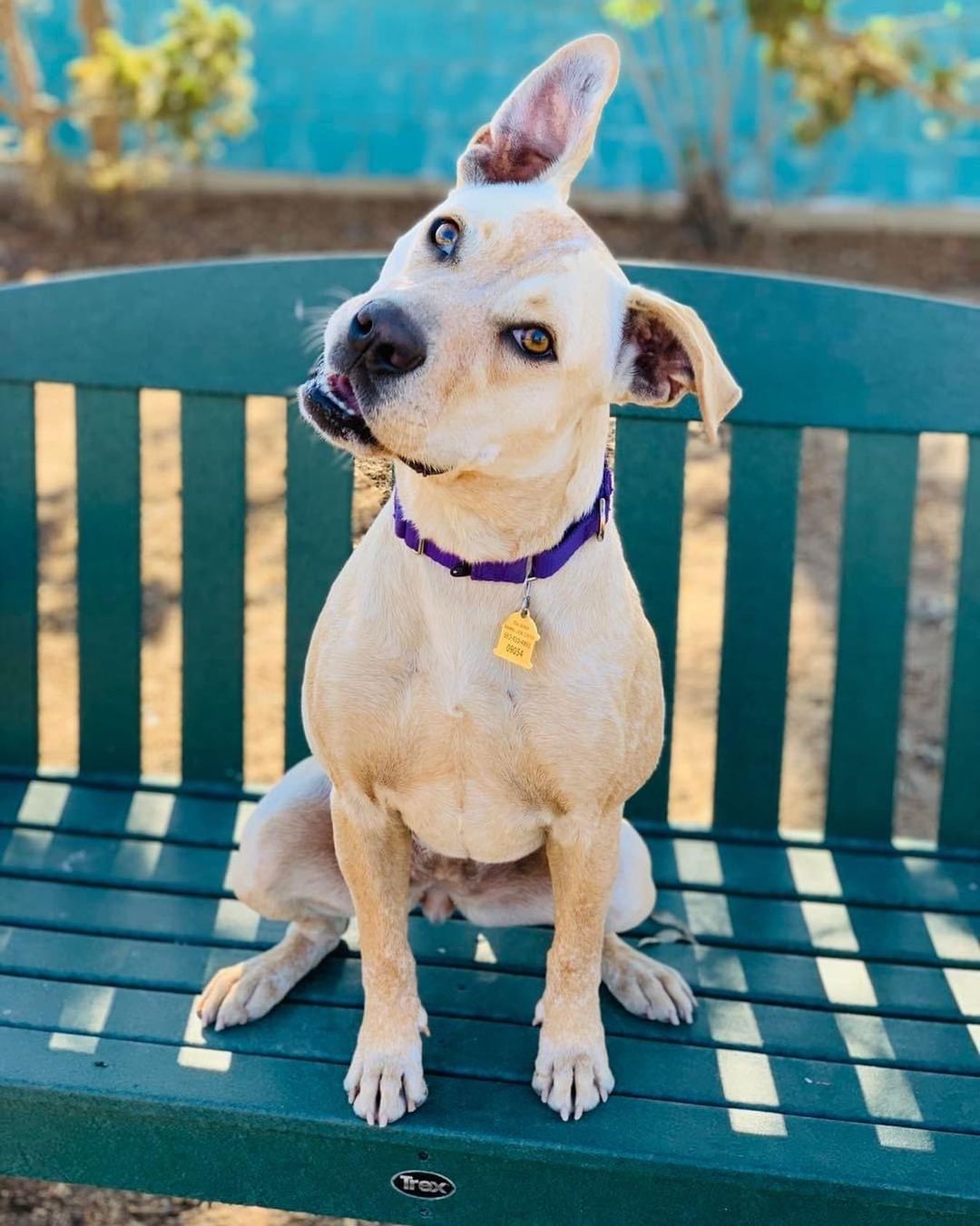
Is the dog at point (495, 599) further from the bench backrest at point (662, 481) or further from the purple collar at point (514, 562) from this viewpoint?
the bench backrest at point (662, 481)

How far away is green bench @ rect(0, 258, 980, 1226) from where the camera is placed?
8.77 ft

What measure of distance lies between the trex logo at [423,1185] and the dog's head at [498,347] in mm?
1096

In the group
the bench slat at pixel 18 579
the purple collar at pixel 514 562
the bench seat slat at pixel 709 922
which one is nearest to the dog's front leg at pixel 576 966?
the purple collar at pixel 514 562

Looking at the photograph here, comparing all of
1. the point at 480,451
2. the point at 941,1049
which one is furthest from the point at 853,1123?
the point at 480,451

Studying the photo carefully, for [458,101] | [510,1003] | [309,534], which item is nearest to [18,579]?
[309,534]

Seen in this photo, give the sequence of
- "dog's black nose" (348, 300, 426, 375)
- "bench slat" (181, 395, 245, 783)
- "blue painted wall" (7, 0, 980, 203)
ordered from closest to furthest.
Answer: "dog's black nose" (348, 300, 426, 375) → "bench slat" (181, 395, 245, 783) → "blue painted wall" (7, 0, 980, 203)

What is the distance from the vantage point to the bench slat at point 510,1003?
2.88m

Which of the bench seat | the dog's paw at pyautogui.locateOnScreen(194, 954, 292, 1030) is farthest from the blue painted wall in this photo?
the dog's paw at pyautogui.locateOnScreen(194, 954, 292, 1030)

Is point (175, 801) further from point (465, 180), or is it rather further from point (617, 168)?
point (617, 168)

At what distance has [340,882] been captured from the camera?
9.79 feet

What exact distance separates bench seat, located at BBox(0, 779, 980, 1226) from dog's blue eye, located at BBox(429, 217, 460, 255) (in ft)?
4.21

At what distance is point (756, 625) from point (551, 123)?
4.11ft

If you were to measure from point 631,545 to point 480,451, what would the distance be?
49.2 inches

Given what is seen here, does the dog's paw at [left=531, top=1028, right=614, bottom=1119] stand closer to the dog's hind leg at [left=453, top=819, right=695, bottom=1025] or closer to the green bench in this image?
the green bench
